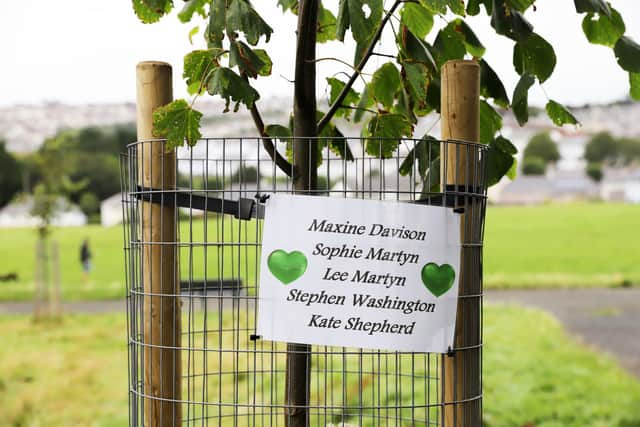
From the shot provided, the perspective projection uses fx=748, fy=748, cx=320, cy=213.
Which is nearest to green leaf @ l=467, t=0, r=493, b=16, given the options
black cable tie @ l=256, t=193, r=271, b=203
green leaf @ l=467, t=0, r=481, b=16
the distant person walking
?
green leaf @ l=467, t=0, r=481, b=16

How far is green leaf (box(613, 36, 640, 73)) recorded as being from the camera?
1.56 metres

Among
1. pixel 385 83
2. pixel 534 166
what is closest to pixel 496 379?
pixel 534 166

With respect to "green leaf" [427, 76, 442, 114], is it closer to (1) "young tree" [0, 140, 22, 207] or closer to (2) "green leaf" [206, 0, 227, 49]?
(2) "green leaf" [206, 0, 227, 49]

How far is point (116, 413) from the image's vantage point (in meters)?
4.05

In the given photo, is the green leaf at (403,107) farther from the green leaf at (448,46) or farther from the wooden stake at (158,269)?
the wooden stake at (158,269)

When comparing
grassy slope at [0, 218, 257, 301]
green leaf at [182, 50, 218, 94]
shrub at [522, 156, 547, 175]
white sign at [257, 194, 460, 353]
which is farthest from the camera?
grassy slope at [0, 218, 257, 301]

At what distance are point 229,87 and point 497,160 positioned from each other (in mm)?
611

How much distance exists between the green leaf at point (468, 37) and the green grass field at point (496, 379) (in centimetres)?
236

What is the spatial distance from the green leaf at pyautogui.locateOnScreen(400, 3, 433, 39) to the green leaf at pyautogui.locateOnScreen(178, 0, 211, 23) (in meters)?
0.47

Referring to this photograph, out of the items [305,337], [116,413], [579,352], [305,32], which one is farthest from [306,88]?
[579,352]

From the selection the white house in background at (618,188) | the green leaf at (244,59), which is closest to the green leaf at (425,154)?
the green leaf at (244,59)

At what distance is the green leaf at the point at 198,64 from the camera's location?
58.4 inches

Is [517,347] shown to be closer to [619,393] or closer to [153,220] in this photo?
[619,393]

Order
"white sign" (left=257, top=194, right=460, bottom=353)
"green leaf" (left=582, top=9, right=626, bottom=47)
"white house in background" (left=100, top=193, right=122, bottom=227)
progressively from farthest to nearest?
"white house in background" (left=100, top=193, right=122, bottom=227) < "green leaf" (left=582, top=9, right=626, bottom=47) < "white sign" (left=257, top=194, right=460, bottom=353)
